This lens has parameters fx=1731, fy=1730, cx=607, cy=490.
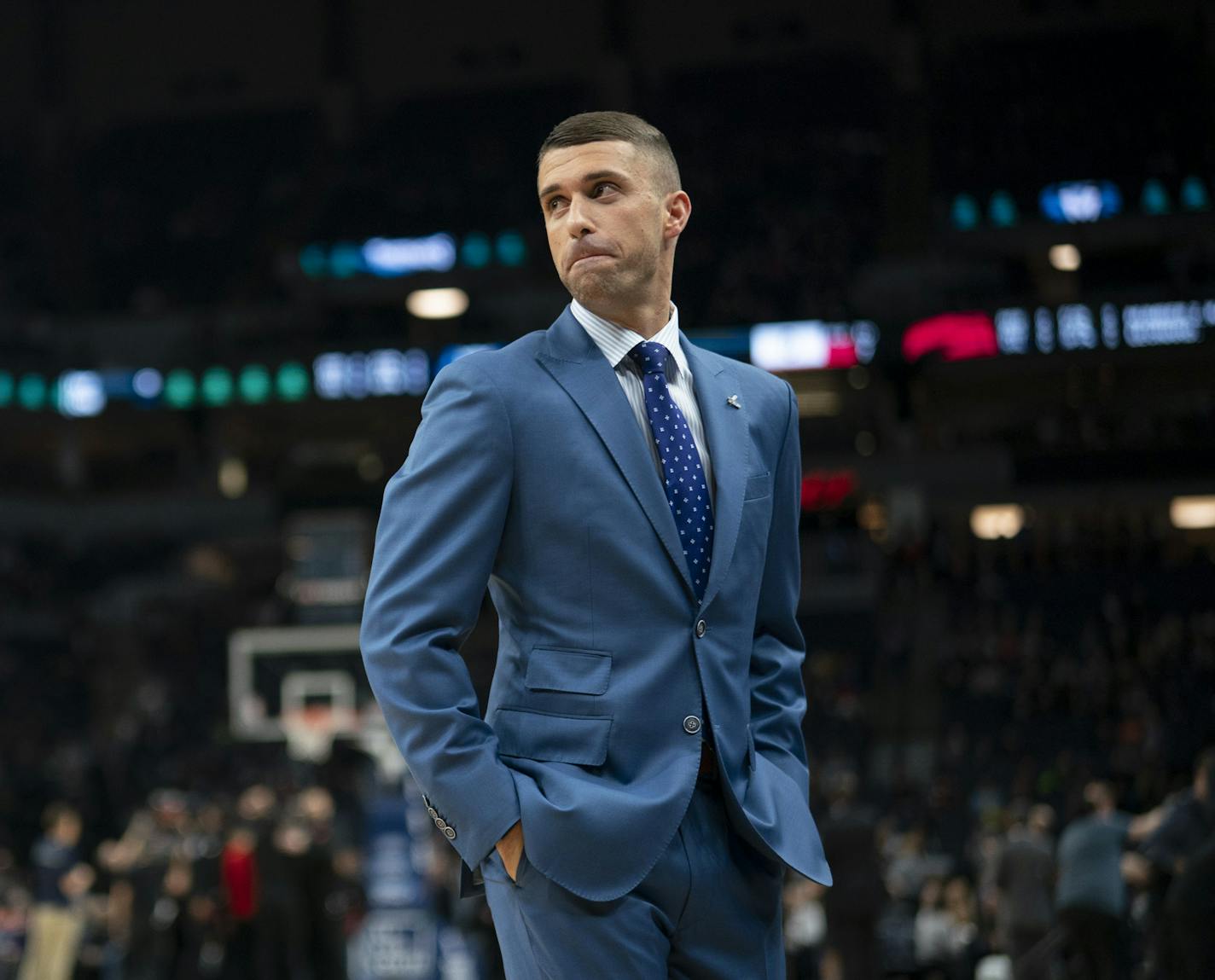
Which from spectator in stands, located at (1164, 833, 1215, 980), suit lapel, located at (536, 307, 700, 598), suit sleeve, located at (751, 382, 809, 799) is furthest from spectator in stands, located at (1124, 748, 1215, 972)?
suit lapel, located at (536, 307, 700, 598)

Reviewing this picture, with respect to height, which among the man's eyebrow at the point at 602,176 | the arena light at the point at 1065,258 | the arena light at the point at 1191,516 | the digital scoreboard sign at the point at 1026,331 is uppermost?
the arena light at the point at 1065,258

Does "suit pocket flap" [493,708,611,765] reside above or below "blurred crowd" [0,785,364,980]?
above

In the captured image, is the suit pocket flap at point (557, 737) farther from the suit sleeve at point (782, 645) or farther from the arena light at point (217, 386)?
the arena light at point (217, 386)

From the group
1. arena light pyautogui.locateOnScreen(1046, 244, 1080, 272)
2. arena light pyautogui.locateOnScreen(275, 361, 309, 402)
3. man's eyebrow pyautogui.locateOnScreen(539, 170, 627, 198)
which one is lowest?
man's eyebrow pyautogui.locateOnScreen(539, 170, 627, 198)

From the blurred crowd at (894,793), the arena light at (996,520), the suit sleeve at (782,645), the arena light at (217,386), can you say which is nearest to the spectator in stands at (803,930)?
the blurred crowd at (894,793)

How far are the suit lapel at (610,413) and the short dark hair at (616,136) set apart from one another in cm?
29

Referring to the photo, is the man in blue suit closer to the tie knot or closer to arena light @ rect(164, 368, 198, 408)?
the tie knot

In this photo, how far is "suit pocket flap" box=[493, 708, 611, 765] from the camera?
2.61 m

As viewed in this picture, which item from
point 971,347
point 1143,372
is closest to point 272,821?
point 971,347

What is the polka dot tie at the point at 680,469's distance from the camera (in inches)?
110

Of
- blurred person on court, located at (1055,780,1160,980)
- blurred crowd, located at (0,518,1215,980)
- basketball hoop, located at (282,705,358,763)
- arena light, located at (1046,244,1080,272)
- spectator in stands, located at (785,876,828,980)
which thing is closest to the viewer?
blurred person on court, located at (1055,780,1160,980)

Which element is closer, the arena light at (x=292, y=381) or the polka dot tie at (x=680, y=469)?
the polka dot tie at (x=680, y=469)

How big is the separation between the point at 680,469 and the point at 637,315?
29 cm

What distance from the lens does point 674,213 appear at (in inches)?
116
